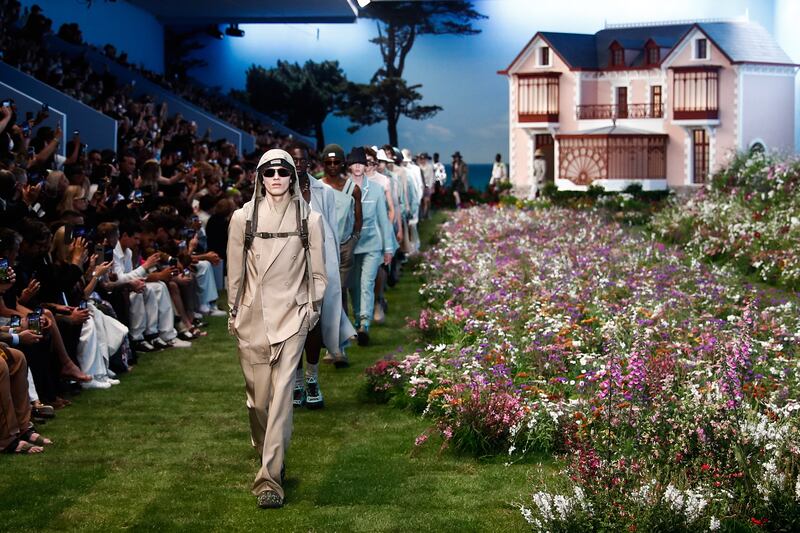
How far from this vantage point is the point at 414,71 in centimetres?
4653

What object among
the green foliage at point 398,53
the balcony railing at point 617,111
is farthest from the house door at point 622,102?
the green foliage at point 398,53

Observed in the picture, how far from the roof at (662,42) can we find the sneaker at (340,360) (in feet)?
102

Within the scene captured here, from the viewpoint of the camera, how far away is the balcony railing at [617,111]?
4278 cm

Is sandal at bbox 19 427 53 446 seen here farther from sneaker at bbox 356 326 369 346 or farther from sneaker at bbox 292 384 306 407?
sneaker at bbox 356 326 369 346

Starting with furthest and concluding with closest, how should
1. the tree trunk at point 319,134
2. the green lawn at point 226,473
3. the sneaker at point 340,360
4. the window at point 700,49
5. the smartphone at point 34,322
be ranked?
the tree trunk at point 319,134 → the window at point 700,49 → the sneaker at point 340,360 → the smartphone at point 34,322 → the green lawn at point 226,473

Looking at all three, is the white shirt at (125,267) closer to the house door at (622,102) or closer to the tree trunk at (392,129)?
the house door at (622,102)

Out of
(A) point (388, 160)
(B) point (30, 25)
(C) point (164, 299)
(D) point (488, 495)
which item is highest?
(B) point (30, 25)

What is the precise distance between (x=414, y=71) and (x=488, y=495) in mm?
40269

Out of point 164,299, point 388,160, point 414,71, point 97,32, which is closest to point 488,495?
point 164,299

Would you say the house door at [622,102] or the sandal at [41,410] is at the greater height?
the house door at [622,102]

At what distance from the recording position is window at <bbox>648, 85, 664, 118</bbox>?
42.6 m

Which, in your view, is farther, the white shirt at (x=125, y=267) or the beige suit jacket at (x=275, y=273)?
the white shirt at (x=125, y=267)

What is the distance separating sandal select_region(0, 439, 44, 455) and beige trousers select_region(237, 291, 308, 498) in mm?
1793

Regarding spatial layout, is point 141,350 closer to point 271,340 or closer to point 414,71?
point 271,340
